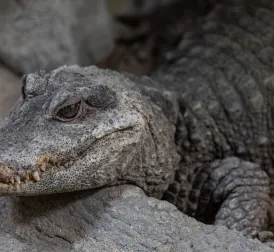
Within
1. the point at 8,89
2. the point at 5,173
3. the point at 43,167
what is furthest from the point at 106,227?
the point at 8,89

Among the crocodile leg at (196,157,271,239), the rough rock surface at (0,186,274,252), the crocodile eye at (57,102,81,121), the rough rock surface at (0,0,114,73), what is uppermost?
the rough rock surface at (0,0,114,73)

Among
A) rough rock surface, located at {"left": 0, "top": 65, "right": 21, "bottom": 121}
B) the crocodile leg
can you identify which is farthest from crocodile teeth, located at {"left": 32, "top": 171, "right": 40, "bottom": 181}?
rough rock surface, located at {"left": 0, "top": 65, "right": 21, "bottom": 121}

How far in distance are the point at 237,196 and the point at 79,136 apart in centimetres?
99

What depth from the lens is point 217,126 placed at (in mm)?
3199

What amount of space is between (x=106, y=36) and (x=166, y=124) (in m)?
1.40

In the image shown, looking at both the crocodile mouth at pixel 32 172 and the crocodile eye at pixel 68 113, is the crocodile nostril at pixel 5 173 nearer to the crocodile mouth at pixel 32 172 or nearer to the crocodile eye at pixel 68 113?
the crocodile mouth at pixel 32 172

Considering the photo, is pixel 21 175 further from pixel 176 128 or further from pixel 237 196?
pixel 237 196

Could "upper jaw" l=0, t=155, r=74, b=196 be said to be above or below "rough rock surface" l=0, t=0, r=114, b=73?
below

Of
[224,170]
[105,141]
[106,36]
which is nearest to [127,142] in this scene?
[105,141]

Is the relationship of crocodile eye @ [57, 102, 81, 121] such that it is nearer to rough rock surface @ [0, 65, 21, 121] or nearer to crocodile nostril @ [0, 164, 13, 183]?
crocodile nostril @ [0, 164, 13, 183]

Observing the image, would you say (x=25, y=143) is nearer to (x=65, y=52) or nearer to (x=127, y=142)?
(x=127, y=142)

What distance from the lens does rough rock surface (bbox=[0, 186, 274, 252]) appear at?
2.25m

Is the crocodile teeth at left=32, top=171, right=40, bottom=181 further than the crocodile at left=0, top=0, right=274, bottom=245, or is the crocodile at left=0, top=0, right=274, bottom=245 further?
the crocodile at left=0, top=0, right=274, bottom=245

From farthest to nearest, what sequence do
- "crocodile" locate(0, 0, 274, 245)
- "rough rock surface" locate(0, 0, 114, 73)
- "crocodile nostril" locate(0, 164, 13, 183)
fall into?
"rough rock surface" locate(0, 0, 114, 73)
"crocodile" locate(0, 0, 274, 245)
"crocodile nostril" locate(0, 164, 13, 183)
